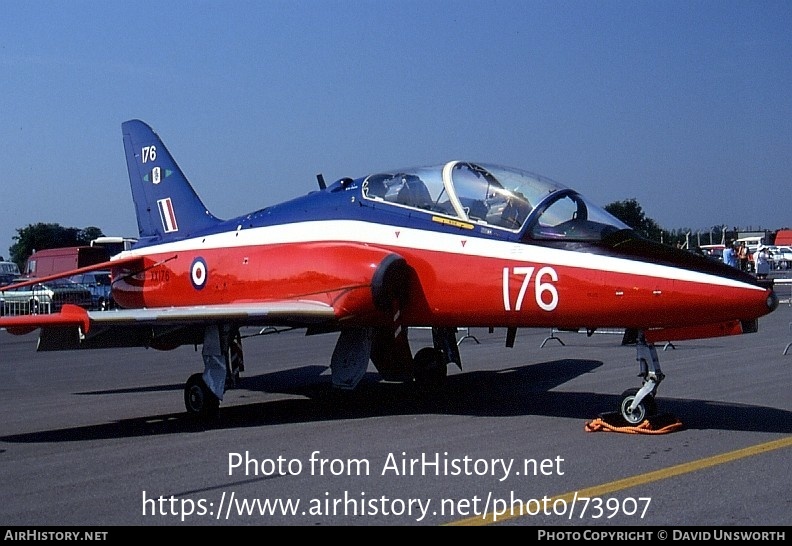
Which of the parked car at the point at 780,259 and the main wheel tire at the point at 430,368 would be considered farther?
the parked car at the point at 780,259

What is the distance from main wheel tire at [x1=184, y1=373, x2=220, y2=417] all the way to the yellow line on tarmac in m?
5.10

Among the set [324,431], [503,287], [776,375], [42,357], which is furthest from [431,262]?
[42,357]

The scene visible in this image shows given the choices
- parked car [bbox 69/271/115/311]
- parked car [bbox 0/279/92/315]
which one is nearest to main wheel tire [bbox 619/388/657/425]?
parked car [bbox 69/271/115/311]

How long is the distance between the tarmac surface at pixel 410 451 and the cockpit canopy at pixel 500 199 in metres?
1.90

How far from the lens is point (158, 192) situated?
1407 cm

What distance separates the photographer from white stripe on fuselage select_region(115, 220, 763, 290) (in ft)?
26.4

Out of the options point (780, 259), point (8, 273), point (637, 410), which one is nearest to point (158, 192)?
point (637, 410)

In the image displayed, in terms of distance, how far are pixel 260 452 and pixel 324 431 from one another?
112cm

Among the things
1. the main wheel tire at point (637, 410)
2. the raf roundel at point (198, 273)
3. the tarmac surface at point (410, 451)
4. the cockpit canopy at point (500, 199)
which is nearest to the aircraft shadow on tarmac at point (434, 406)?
the tarmac surface at point (410, 451)

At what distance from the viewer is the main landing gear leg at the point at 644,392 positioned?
836 cm

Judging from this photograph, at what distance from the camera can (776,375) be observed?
1219cm

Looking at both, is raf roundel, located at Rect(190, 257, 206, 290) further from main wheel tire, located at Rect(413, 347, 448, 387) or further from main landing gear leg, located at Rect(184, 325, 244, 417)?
main wheel tire, located at Rect(413, 347, 448, 387)

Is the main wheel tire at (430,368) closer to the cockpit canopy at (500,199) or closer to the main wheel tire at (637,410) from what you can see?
the cockpit canopy at (500,199)
